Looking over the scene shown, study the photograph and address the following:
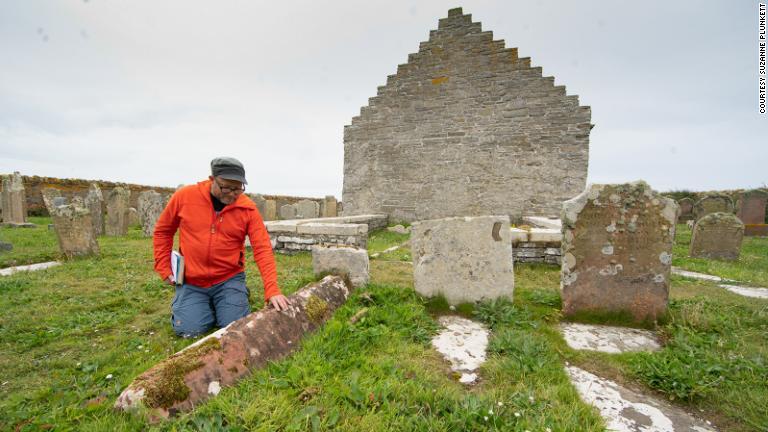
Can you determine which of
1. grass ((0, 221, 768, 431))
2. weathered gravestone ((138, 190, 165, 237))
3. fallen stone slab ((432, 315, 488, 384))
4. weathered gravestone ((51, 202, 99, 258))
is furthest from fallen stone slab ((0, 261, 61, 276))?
fallen stone slab ((432, 315, 488, 384))

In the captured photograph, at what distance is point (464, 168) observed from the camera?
10852 mm

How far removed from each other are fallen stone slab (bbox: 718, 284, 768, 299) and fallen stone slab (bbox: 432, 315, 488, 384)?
4052mm

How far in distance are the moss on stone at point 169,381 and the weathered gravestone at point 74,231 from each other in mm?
6011

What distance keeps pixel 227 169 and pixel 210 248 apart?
795mm

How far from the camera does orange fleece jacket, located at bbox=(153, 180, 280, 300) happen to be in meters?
2.71

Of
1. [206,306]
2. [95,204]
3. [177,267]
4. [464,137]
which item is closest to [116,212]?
[95,204]

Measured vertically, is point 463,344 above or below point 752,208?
below

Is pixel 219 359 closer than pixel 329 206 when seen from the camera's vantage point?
Yes

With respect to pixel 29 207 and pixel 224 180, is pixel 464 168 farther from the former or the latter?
pixel 29 207

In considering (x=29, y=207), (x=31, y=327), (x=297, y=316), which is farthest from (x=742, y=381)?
(x=29, y=207)

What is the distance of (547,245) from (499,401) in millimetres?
4329

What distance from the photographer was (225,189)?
2582 millimetres

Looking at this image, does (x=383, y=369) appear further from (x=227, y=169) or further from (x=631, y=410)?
(x=227, y=169)

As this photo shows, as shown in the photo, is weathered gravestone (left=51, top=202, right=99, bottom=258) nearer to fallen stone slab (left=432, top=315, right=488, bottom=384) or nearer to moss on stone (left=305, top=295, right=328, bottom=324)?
moss on stone (left=305, top=295, right=328, bottom=324)
